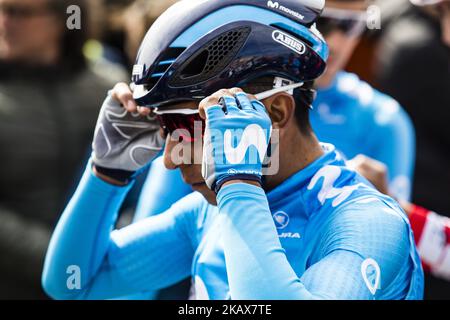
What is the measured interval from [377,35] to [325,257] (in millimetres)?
4425

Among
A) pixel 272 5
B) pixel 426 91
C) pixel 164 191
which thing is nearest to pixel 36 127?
pixel 164 191

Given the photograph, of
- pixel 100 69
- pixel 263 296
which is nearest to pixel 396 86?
pixel 100 69

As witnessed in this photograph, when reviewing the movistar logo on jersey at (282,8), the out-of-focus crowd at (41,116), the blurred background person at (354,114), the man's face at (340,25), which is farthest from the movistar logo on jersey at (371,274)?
the man's face at (340,25)

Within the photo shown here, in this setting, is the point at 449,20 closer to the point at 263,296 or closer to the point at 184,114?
the point at 184,114

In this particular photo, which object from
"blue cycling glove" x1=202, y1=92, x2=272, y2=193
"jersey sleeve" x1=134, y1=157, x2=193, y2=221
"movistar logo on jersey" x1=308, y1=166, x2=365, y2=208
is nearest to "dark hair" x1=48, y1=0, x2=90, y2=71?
"jersey sleeve" x1=134, y1=157, x2=193, y2=221

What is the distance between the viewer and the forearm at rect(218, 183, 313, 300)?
7.58ft

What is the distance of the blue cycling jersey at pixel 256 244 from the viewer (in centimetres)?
237

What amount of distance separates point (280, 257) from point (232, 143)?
0.34m

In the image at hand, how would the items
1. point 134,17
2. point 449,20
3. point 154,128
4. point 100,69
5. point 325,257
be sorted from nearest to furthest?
point 325,257, point 154,128, point 449,20, point 100,69, point 134,17

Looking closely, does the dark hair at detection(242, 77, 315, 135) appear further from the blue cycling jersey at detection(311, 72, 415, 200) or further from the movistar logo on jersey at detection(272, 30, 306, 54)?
the blue cycling jersey at detection(311, 72, 415, 200)

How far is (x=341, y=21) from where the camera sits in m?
4.94

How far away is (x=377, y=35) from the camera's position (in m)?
6.66

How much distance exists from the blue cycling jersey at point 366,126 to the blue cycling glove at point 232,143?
7.96ft

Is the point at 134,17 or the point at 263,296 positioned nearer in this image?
the point at 263,296
